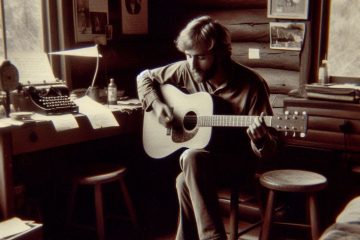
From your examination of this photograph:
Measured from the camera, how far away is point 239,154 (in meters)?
2.96

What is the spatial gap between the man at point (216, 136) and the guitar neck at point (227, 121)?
0.08 metres

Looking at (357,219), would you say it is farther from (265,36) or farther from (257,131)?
(265,36)

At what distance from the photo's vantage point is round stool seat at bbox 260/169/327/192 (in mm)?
2906

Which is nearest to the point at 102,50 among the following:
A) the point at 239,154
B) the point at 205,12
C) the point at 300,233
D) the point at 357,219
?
the point at 205,12

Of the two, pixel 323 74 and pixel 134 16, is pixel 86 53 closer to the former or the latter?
pixel 134 16

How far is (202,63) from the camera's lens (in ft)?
9.90

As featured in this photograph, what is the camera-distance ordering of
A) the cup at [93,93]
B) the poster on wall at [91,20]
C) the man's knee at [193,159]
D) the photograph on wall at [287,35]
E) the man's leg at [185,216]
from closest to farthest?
the man's knee at [193,159] → the man's leg at [185,216] → the cup at [93,93] → the poster on wall at [91,20] → the photograph on wall at [287,35]

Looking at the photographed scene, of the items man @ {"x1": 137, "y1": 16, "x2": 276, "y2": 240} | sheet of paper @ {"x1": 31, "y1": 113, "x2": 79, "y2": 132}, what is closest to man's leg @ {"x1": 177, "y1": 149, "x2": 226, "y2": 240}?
man @ {"x1": 137, "y1": 16, "x2": 276, "y2": 240}

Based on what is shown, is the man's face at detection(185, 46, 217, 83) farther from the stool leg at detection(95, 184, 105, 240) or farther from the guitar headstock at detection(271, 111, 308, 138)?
the stool leg at detection(95, 184, 105, 240)

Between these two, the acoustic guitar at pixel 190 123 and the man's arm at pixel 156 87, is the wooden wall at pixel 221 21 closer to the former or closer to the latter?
the man's arm at pixel 156 87

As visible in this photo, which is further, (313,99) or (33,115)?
(313,99)

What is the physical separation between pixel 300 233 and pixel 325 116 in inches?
39.3

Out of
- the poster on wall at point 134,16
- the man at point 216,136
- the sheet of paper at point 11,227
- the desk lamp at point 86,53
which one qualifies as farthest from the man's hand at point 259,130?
the poster on wall at point 134,16

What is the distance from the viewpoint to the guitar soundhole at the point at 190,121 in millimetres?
3045
